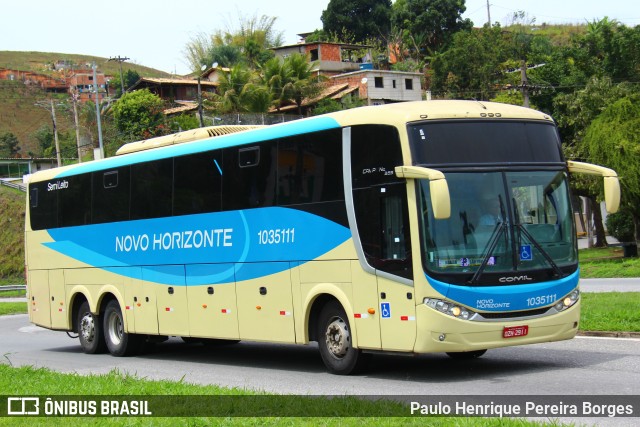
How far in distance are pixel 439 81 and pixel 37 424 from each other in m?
69.6

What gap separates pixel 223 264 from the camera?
1656 centimetres

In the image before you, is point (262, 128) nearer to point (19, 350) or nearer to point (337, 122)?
point (337, 122)

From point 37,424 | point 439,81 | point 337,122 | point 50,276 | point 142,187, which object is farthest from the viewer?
point 439,81

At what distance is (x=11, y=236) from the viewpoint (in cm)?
8062

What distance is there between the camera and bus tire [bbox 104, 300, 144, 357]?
19.7m

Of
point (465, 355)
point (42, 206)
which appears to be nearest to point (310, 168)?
point (465, 355)

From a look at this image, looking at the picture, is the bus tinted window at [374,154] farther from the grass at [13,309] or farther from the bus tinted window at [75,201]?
the grass at [13,309]

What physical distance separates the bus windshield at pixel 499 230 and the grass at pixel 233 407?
284 centimetres

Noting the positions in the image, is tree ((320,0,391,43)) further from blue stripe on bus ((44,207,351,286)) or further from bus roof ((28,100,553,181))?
bus roof ((28,100,553,181))

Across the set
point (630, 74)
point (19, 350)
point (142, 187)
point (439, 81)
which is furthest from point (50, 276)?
point (439, 81)

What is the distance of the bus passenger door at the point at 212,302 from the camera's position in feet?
53.9

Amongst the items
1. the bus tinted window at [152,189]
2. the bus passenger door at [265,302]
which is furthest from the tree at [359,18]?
the bus passenger door at [265,302]

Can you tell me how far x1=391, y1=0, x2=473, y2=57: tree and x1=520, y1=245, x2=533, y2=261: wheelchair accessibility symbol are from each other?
81462 millimetres

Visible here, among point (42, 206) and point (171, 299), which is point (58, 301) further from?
point (171, 299)
